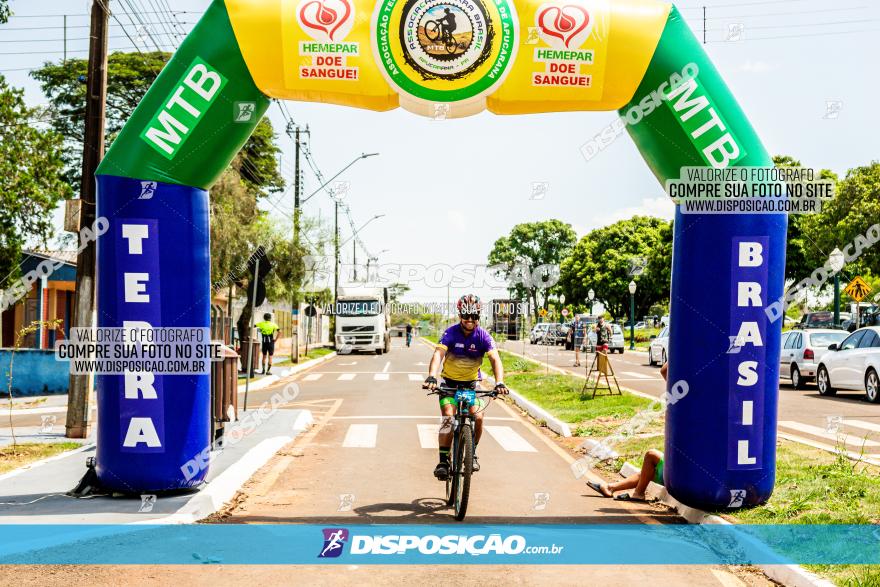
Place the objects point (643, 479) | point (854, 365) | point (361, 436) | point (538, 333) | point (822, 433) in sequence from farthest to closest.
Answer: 1. point (538, 333)
2. point (854, 365)
3. point (822, 433)
4. point (361, 436)
5. point (643, 479)

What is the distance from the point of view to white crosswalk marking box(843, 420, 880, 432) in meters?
14.5

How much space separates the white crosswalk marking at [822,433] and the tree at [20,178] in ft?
64.0

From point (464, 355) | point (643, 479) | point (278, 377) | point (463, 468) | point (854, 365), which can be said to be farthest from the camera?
point (278, 377)

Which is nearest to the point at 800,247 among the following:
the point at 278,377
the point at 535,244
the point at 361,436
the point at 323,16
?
the point at 278,377

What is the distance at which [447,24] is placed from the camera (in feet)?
27.9

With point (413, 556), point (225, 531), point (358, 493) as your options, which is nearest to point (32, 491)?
point (225, 531)

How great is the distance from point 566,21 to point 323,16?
2428 millimetres

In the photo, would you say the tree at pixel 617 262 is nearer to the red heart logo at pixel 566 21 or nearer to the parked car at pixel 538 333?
the parked car at pixel 538 333

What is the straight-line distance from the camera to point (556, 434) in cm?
1471

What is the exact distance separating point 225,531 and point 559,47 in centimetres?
560

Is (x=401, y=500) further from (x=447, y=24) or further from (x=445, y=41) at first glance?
(x=447, y=24)

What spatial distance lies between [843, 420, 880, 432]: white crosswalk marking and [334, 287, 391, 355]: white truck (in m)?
31.9

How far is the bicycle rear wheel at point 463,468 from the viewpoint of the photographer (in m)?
7.69

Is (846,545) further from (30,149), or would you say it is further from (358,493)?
(30,149)
